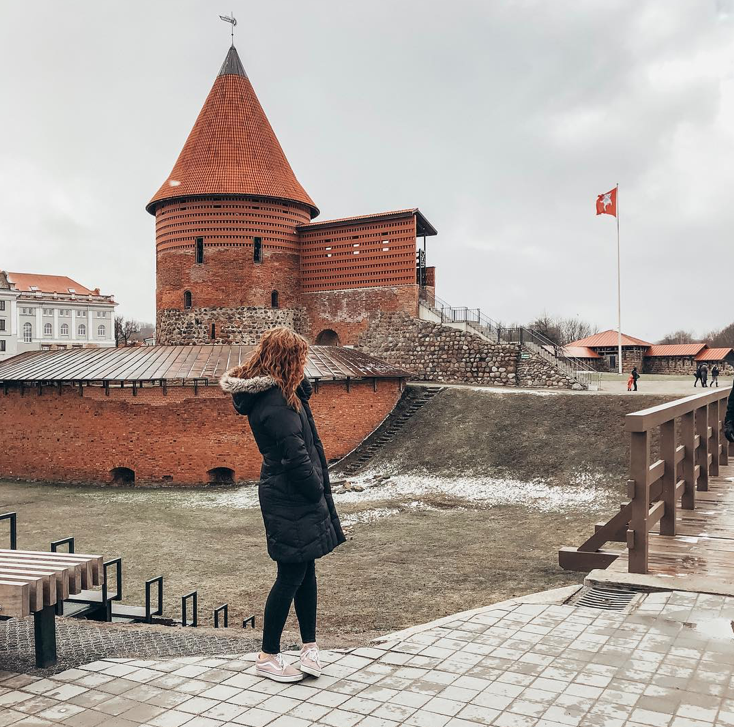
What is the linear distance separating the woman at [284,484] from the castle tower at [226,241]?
21.6 metres

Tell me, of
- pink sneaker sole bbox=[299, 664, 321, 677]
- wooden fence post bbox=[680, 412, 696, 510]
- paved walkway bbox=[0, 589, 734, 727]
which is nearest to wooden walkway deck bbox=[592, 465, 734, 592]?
wooden fence post bbox=[680, 412, 696, 510]

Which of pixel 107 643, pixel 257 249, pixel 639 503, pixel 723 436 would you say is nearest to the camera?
pixel 107 643

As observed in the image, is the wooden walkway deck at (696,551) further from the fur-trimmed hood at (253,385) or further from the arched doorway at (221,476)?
the arched doorway at (221,476)

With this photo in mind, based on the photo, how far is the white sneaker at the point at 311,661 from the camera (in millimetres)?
3438

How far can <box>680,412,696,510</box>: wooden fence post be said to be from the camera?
663cm

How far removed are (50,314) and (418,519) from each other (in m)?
56.8

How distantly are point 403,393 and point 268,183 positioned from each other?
9618 mm

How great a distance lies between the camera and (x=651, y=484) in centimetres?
566

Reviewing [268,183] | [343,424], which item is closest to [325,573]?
[343,424]

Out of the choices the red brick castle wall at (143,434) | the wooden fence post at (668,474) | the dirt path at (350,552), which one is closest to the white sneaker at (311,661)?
the dirt path at (350,552)

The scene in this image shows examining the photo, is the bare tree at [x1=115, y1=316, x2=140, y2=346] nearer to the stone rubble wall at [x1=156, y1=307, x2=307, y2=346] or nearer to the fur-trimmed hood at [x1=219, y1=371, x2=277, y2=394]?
the stone rubble wall at [x1=156, y1=307, x2=307, y2=346]

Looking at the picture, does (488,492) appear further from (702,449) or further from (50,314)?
(50,314)

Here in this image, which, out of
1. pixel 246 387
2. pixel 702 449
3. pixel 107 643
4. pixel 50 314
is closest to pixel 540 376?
pixel 702 449

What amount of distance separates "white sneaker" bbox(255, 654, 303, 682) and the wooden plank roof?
15397mm
